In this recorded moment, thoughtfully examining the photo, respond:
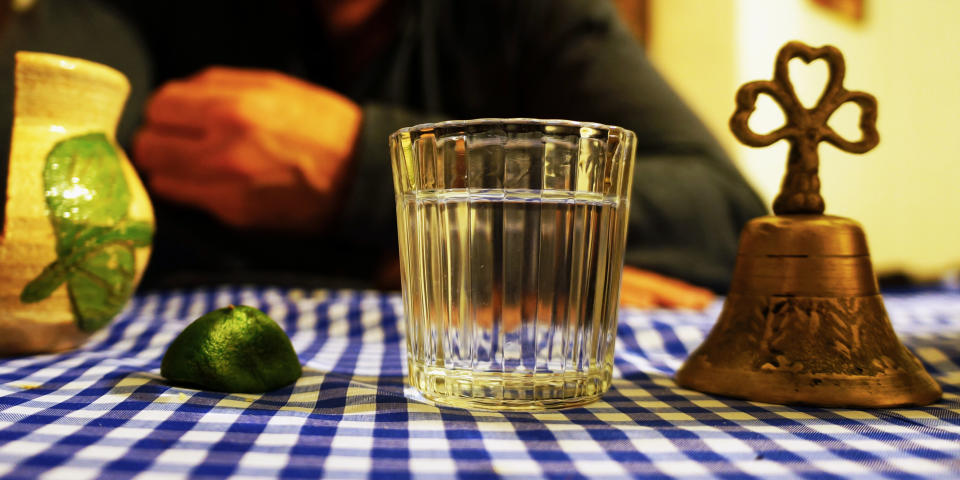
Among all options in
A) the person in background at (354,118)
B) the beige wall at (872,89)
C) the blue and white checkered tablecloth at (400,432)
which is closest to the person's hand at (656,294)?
the person in background at (354,118)

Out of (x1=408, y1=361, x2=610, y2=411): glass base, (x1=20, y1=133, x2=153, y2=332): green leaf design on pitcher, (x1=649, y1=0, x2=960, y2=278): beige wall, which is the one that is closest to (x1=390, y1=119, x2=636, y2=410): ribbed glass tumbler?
(x1=408, y1=361, x2=610, y2=411): glass base

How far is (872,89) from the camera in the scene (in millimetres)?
2072

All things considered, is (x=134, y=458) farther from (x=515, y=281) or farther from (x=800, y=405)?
(x=800, y=405)

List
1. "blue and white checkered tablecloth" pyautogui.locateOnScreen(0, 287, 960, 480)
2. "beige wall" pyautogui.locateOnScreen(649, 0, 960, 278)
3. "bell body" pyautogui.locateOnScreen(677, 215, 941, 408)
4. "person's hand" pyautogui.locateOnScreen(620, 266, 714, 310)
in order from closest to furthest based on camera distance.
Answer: "blue and white checkered tablecloth" pyautogui.locateOnScreen(0, 287, 960, 480) → "bell body" pyautogui.locateOnScreen(677, 215, 941, 408) → "person's hand" pyautogui.locateOnScreen(620, 266, 714, 310) → "beige wall" pyautogui.locateOnScreen(649, 0, 960, 278)

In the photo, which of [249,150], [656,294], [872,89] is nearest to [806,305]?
[656,294]

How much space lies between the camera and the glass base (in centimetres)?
33

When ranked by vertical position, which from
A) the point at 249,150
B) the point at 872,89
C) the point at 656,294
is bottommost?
the point at 656,294

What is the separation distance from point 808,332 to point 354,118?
604mm

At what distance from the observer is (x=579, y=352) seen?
0.35 meters

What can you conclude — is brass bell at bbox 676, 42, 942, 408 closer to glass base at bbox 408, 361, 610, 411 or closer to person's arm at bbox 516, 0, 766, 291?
glass base at bbox 408, 361, 610, 411

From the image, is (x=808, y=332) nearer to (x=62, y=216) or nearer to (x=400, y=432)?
(x=400, y=432)

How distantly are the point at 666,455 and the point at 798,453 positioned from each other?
50mm

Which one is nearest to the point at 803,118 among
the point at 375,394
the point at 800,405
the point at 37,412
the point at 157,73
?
the point at 800,405

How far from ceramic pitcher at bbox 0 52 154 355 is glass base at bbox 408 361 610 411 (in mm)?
243
